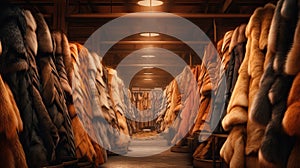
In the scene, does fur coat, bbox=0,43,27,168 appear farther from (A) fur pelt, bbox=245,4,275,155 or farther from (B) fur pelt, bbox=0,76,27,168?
(A) fur pelt, bbox=245,4,275,155

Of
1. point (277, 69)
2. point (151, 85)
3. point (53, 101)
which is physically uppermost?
point (277, 69)

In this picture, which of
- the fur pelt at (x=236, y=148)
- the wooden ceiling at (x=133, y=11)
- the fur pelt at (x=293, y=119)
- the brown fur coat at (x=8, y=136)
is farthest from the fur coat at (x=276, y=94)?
the wooden ceiling at (x=133, y=11)

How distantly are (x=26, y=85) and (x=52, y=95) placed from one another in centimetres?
42

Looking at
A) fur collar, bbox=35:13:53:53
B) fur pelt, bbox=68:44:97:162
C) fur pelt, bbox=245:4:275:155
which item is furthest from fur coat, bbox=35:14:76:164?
fur pelt, bbox=245:4:275:155

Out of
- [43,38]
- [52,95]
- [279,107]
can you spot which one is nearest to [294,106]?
[279,107]

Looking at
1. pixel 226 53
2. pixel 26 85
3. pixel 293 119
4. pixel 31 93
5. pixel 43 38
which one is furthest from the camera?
pixel 226 53

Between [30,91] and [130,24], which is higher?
[130,24]

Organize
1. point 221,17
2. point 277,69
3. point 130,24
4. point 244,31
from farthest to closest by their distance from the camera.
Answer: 1. point 130,24
2. point 221,17
3. point 244,31
4. point 277,69

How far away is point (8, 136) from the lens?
91.6 inches

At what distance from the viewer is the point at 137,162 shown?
6.45 metres

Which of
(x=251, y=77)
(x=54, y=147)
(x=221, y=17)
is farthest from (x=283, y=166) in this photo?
(x=221, y=17)

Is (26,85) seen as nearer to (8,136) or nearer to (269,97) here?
(8,136)

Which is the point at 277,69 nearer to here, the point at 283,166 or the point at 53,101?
the point at 283,166

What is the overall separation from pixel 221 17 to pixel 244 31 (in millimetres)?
1996
